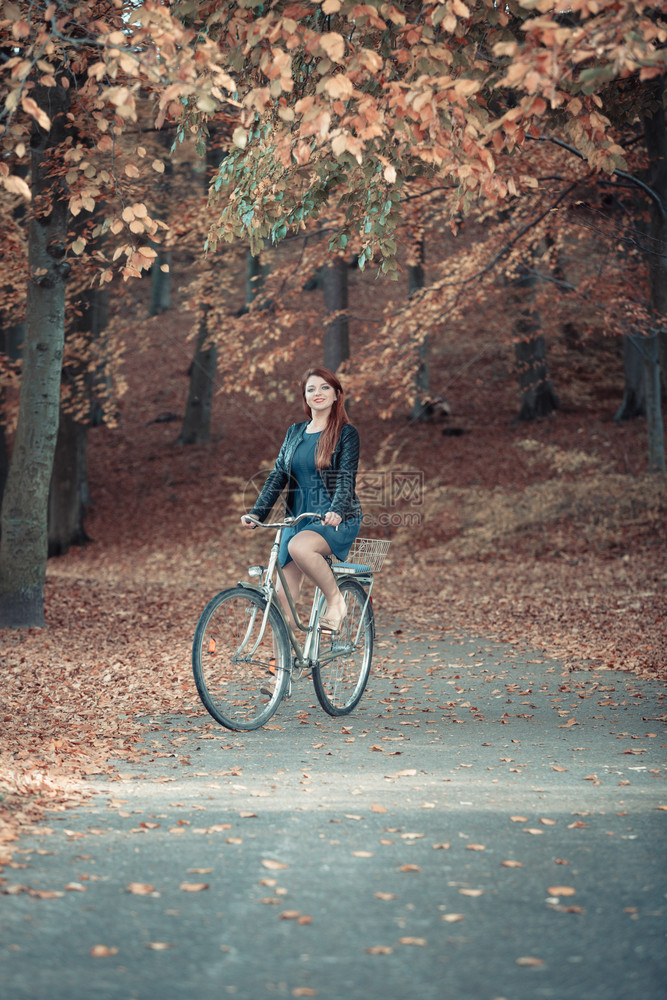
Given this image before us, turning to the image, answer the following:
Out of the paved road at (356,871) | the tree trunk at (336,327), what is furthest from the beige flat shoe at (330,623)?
the tree trunk at (336,327)

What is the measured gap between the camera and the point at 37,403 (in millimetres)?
9359

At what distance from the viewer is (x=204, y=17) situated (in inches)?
239

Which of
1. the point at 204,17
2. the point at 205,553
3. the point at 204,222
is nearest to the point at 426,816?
the point at 204,17

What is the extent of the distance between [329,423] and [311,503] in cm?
54

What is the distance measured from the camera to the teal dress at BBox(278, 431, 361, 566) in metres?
5.96

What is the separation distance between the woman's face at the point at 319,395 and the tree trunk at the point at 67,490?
10.6m

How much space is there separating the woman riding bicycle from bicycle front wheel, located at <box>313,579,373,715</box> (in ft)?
0.63

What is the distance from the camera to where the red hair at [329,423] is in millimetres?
6008

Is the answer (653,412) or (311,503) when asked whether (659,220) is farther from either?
(311,503)

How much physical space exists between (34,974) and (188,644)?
6293 millimetres

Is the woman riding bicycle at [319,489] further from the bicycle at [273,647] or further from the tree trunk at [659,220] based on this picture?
the tree trunk at [659,220]

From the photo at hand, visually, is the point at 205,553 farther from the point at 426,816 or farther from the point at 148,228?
the point at 426,816

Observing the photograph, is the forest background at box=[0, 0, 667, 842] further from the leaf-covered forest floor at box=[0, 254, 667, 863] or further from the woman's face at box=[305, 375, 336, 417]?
the woman's face at box=[305, 375, 336, 417]
